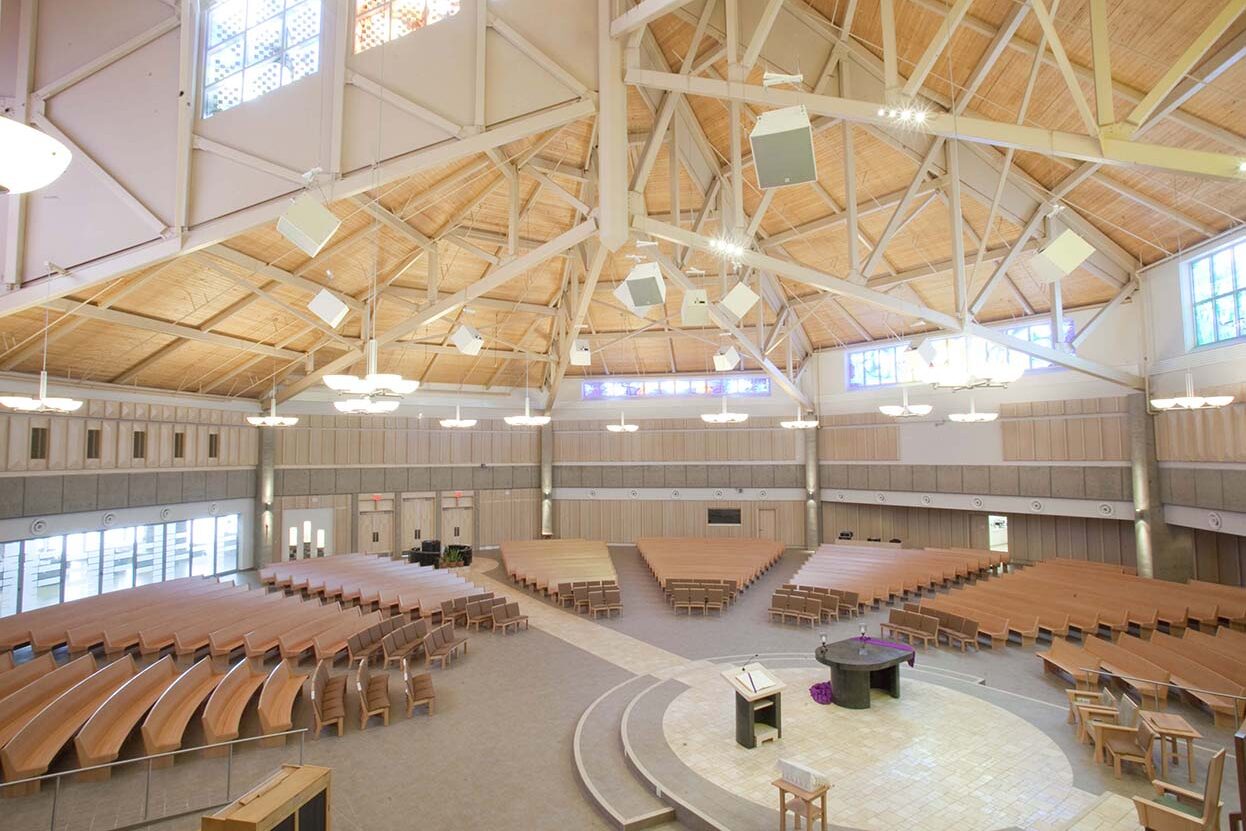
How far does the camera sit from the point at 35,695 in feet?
27.6

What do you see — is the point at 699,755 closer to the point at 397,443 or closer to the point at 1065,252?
the point at 1065,252

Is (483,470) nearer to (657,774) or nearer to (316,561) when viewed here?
(316,561)

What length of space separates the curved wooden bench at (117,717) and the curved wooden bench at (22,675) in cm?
146

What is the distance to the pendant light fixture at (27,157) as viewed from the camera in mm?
2662

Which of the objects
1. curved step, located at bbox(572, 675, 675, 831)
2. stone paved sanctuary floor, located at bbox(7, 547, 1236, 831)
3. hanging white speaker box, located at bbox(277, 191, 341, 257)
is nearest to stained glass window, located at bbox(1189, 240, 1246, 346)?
stone paved sanctuary floor, located at bbox(7, 547, 1236, 831)

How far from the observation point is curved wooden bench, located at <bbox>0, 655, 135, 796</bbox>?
22.5 ft

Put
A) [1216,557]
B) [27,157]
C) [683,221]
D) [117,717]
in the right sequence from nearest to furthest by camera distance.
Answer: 1. [27,157]
2. [117,717]
3. [1216,557]
4. [683,221]

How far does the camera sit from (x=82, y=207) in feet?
33.6

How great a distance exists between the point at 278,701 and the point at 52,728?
2432 millimetres

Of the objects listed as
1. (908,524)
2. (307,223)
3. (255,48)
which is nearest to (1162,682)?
(307,223)

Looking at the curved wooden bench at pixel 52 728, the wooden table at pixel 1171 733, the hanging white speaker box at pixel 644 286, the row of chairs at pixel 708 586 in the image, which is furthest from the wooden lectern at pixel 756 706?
the curved wooden bench at pixel 52 728

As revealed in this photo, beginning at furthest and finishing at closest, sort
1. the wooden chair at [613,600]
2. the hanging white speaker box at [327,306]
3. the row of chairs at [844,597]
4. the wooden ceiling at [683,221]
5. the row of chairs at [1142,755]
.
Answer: the wooden chair at [613,600]
the row of chairs at [844,597]
the hanging white speaker box at [327,306]
the wooden ceiling at [683,221]
the row of chairs at [1142,755]

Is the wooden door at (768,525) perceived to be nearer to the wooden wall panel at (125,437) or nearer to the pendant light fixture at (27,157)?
the wooden wall panel at (125,437)

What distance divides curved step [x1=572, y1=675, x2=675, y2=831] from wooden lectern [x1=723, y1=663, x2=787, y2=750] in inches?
61.2
